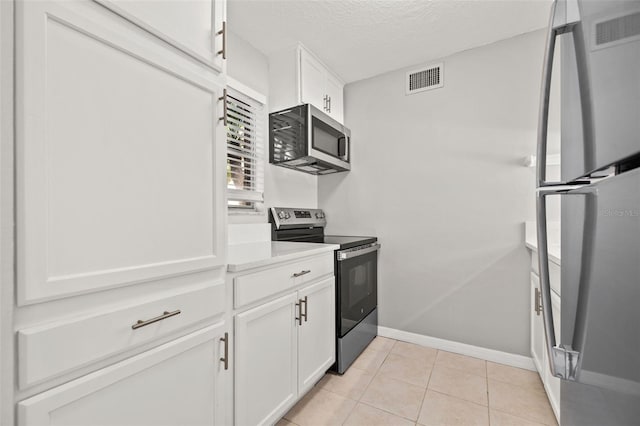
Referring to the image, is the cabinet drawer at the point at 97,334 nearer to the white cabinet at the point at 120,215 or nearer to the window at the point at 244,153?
the white cabinet at the point at 120,215

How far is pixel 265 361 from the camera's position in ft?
4.55

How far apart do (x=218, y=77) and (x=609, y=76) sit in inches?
46.8

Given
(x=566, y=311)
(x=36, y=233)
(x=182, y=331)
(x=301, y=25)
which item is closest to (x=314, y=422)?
(x=182, y=331)

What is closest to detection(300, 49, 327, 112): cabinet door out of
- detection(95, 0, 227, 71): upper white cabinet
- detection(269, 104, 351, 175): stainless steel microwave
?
detection(269, 104, 351, 175): stainless steel microwave

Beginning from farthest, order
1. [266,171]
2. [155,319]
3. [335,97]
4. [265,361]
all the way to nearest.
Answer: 1. [335,97]
2. [266,171]
3. [265,361]
4. [155,319]

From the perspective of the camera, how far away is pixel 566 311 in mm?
657

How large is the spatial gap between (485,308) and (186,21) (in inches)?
103

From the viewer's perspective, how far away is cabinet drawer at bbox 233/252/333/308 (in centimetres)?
128

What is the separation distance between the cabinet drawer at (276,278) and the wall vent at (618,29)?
1.26m

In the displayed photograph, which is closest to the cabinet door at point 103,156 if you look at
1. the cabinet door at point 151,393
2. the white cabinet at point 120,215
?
the white cabinet at point 120,215

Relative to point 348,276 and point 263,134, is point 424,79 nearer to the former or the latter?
point 263,134

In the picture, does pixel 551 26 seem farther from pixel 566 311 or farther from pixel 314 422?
pixel 314 422

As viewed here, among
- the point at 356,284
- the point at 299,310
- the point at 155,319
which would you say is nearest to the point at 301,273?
the point at 299,310

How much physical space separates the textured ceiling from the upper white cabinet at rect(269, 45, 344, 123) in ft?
0.25
